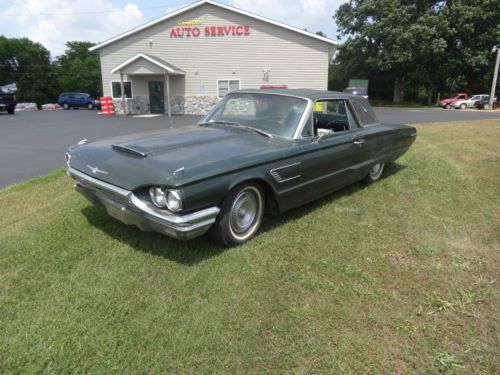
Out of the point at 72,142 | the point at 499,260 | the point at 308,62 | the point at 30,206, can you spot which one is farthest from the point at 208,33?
the point at 499,260

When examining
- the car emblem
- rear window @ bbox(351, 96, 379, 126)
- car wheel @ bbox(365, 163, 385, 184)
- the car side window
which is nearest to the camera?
the car emblem

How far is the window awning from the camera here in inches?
814

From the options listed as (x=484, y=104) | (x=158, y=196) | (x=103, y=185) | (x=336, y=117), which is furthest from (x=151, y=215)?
(x=484, y=104)

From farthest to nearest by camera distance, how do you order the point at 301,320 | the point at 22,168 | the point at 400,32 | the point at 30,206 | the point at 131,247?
the point at 400,32 < the point at 22,168 < the point at 30,206 < the point at 131,247 < the point at 301,320

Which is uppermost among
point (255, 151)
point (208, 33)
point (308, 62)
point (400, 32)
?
point (400, 32)

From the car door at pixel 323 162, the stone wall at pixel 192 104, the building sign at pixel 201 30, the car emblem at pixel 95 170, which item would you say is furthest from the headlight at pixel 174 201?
the building sign at pixel 201 30

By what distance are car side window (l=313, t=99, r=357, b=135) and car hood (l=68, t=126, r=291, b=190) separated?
1.39 metres

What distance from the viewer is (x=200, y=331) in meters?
2.36

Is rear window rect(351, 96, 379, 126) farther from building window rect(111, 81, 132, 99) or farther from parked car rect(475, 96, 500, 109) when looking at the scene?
parked car rect(475, 96, 500, 109)

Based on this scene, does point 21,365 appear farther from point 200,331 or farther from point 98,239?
point 98,239

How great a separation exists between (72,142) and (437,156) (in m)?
9.45

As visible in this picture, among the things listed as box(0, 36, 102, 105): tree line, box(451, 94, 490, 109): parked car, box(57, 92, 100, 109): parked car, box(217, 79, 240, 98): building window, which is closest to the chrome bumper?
box(217, 79, 240, 98): building window

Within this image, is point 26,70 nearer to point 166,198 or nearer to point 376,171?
point 376,171

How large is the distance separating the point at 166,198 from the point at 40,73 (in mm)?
73961
